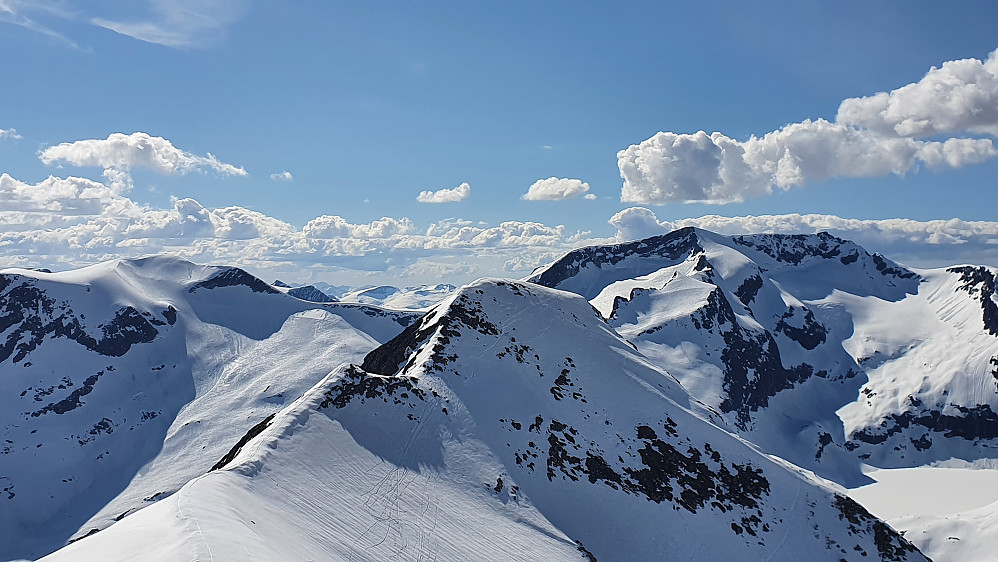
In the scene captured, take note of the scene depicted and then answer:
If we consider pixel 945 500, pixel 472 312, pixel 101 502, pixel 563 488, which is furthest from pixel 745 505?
pixel 101 502

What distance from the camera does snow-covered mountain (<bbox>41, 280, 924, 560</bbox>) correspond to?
139 ft

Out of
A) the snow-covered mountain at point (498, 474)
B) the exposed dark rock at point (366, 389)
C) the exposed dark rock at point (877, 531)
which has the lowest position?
the exposed dark rock at point (877, 531)

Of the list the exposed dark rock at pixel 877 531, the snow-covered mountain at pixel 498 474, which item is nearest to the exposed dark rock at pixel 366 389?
the snow-covered mountain at pixel 498 474

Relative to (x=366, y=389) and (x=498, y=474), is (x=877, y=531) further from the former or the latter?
(x=366, y=389)

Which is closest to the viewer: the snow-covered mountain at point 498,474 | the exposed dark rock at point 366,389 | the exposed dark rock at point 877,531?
the snow-covered mountain at point 498,474

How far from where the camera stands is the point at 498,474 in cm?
6188

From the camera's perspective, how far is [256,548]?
32.0 metres

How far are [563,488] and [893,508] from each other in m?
178

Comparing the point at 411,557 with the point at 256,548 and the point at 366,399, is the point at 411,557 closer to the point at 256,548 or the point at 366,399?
the point at 256,548

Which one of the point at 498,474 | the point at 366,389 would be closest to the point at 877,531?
the point at 498,474

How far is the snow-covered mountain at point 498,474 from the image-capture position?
4238 cm

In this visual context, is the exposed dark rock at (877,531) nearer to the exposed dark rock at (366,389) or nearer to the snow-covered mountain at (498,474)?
the snow-covered mountain at (498,474)

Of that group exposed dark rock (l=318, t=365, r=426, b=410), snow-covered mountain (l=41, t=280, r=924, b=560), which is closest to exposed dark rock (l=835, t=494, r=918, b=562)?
snow-covered mountain (l=41, t=280, r=924, b=560)

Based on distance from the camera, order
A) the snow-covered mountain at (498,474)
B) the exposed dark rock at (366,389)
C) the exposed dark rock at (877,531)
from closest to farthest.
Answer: the snow-covered mountain at (498,474) < the exposed dark rock at (366,389) < the exposed dark rock at (877,531)
